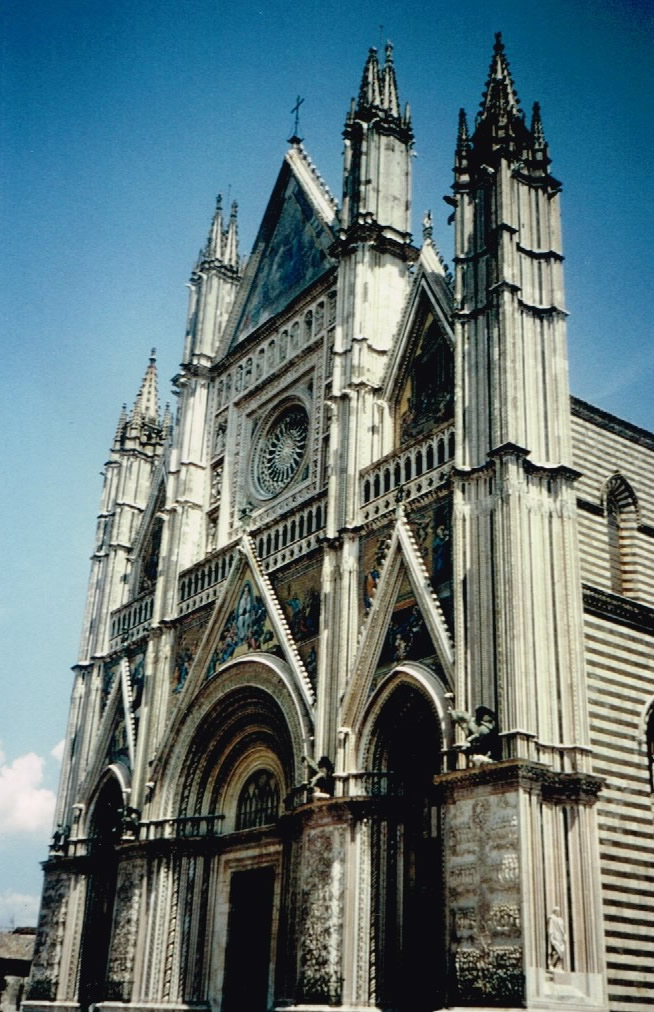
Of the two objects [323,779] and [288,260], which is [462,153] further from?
[323,779]

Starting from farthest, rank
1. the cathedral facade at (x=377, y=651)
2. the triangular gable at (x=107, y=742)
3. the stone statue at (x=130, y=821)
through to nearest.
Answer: the triangular gable at (x=107, y=742) → the stone statue at (x=130, y=821) → the cathedral facade at (x=377, y=651)

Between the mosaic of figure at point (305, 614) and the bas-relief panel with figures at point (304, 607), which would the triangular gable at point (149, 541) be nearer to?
the bas-relief panel with figures at point (304, 607)

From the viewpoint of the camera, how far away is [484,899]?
58.6ft

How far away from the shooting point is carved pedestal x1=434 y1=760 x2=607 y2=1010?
56.2 ft

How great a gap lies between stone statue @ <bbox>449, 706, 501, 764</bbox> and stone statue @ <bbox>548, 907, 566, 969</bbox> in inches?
103

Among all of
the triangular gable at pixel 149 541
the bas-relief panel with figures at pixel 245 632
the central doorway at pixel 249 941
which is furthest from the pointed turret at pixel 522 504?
the triangular gable at pixel 149 541

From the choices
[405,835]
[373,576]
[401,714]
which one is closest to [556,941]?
[405,835]

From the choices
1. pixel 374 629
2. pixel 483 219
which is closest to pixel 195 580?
pixel 374 629

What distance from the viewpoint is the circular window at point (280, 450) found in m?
30.0

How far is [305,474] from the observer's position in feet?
95.1

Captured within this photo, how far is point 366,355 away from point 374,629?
7359 mm

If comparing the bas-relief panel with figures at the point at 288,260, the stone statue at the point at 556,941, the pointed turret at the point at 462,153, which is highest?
the bas-relief panel with figures at the point at 288,260

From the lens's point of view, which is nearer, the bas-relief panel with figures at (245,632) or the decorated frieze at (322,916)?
the decorated frieze at (322,916)

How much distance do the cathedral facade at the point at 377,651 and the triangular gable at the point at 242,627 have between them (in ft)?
0.32
